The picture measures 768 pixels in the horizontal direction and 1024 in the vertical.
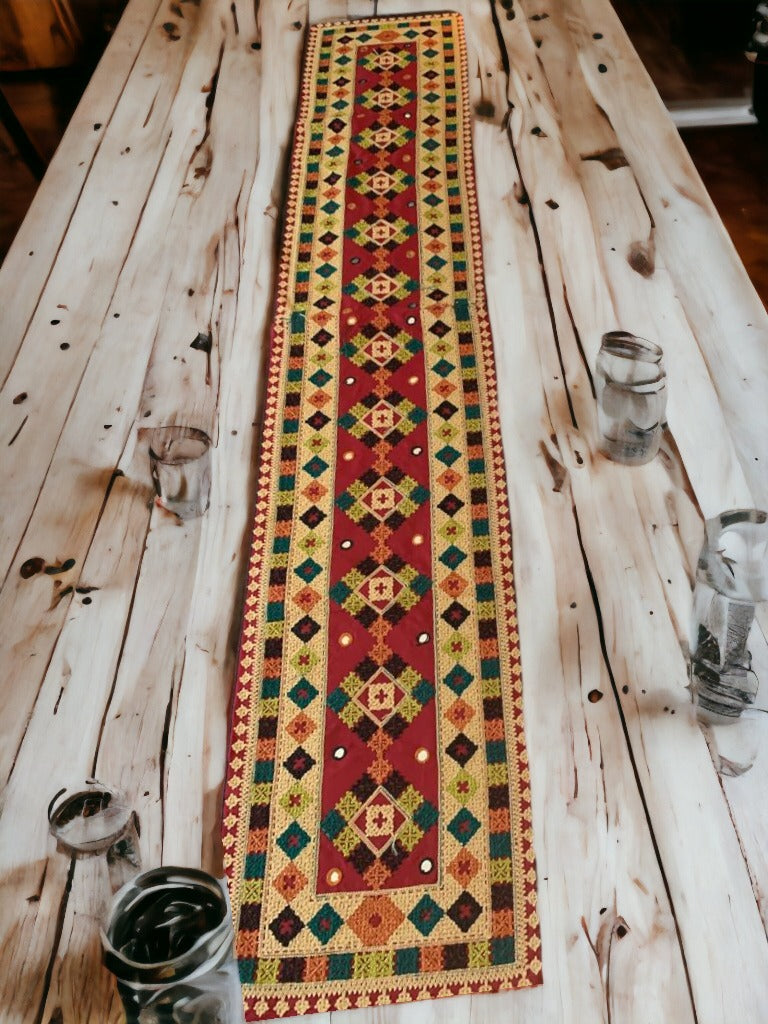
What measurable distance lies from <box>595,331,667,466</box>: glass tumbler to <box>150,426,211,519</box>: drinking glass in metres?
0.52

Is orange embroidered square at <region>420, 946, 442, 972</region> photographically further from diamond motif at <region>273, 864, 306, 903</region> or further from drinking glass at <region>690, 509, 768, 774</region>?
drinking glass at <region>690, 509, 768, 774</region>

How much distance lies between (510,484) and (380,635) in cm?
28

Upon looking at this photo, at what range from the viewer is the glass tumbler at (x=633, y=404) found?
1.22m

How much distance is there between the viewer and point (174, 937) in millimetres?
762

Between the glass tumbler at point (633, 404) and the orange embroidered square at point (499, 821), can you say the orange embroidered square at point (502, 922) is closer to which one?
the orange embroidered square at point (499, 821)

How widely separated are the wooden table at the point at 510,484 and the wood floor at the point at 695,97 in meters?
0.42

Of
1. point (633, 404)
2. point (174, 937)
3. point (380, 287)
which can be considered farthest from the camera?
point (380, 287)

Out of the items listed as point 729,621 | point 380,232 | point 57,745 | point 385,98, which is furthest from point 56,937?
point 385,98

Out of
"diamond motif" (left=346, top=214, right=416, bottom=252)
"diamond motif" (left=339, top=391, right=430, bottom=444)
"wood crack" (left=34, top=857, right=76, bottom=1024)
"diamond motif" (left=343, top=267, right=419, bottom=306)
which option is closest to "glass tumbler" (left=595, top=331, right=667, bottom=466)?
"diamond motif" (left=339, top=391, right=430, bottom=444)

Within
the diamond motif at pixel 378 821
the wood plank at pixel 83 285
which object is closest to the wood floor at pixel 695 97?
the wood plank at pixel 83 285

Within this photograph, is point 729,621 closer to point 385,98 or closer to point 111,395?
point 111,395

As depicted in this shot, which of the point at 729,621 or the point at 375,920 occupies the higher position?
the point at 729,621

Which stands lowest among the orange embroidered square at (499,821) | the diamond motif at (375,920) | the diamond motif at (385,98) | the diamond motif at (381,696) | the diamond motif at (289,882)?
the diamond motif at (375,920)

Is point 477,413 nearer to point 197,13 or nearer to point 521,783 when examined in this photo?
point 521,783
